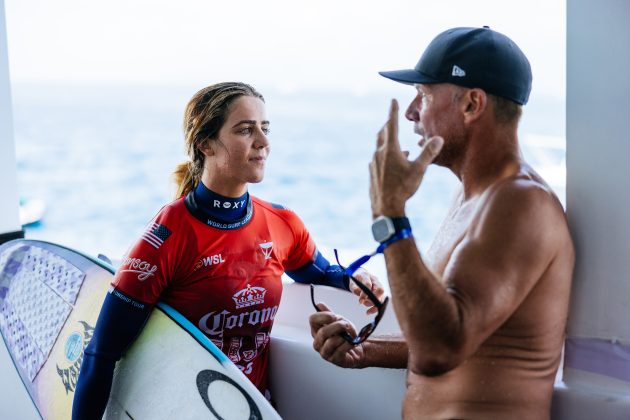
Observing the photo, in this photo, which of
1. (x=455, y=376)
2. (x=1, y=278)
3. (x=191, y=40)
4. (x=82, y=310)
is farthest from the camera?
(x=191, y=40)

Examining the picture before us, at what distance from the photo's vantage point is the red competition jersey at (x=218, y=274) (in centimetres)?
177

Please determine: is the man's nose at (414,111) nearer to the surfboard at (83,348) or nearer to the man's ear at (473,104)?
the man's ear at (473,104)

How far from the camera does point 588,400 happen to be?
148cm

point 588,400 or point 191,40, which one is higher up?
point 588,400

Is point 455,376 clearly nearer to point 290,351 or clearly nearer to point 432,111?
point 432,111

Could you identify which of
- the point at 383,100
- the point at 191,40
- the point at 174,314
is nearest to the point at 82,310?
the point at 174,314

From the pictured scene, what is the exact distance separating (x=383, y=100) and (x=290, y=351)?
837 inches

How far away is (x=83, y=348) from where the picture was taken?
2.10 metres

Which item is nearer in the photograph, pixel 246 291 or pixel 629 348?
pixel 629 348

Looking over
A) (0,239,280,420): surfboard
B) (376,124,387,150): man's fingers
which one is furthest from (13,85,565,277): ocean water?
(376,124,387,150): man's fingers

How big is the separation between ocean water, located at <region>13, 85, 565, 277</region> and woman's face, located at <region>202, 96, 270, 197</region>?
34.4ft

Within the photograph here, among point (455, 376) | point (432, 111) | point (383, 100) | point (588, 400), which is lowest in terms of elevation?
point (383, 100)

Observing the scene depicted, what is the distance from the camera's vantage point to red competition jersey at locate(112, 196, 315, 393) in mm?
1774

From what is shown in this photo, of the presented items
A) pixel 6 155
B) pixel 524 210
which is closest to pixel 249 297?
pixel 524 210
